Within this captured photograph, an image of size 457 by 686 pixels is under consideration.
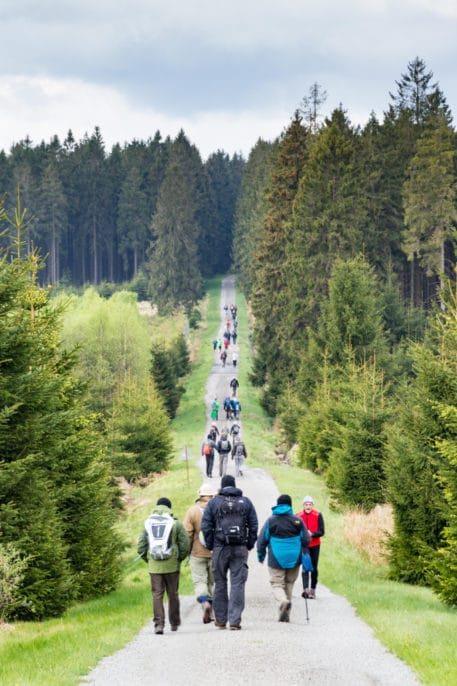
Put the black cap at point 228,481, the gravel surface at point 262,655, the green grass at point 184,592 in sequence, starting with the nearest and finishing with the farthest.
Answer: the gravel surface at point 262,655 < the green grass at point 184,592 < the black cap at point 228,481

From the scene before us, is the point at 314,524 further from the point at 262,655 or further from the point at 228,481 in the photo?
the point at 262,655

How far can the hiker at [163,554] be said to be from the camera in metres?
12.9

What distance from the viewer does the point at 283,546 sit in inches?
540

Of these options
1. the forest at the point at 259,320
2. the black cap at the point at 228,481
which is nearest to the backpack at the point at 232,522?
the black cap at the point at 228,481

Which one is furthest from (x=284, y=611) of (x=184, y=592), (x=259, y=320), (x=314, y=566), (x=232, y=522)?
(x=259, y=320)

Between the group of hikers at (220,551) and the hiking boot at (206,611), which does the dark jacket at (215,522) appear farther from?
the hiking boot at (206,611)

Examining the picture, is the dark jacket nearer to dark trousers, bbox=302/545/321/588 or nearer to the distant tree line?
dark trousers, bbox=302/545/321/588

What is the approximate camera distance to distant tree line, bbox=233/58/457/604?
94.0ft

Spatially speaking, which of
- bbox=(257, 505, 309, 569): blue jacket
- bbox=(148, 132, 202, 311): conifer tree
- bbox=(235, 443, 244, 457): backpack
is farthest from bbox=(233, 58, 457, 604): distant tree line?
bbox=(148, 132, 202, 311): conifer tree

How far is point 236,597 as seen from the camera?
12.8 meters

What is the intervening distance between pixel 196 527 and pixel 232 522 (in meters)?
1.20

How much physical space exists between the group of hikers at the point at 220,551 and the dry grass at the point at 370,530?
9530 millimetres

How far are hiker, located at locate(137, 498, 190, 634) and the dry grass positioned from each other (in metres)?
10.7

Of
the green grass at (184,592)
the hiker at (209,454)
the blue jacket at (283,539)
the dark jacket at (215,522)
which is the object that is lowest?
the hiker at (209,454)
